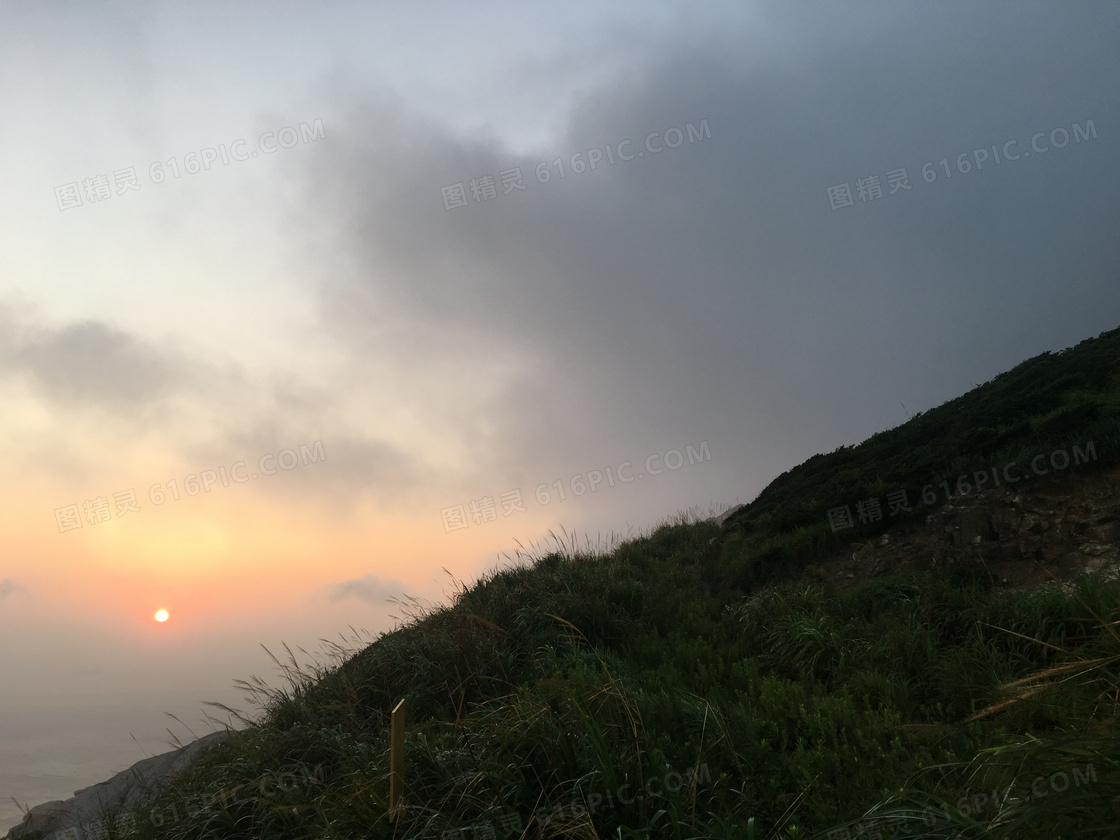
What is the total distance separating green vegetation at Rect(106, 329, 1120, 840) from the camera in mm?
4035

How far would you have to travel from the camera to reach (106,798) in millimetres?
9609

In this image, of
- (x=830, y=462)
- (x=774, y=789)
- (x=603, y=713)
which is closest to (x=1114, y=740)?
(x=774, y=789)

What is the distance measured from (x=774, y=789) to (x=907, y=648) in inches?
129

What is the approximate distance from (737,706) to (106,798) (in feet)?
30.5

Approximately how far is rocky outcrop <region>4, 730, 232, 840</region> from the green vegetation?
5.22 ft
